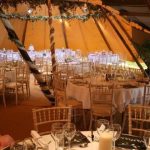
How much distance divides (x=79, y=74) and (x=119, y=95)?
3217 millimetres

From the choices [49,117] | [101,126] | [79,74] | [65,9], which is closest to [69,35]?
[65,9]

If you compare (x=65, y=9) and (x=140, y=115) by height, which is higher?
(x=65, y=9)

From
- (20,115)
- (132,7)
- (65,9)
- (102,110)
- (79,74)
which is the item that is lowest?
(20,115)

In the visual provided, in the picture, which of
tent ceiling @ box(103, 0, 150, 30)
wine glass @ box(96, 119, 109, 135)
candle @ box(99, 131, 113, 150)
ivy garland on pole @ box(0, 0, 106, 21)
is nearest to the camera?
candle @ box(99, 131, 113, 150)

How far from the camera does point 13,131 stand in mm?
5484

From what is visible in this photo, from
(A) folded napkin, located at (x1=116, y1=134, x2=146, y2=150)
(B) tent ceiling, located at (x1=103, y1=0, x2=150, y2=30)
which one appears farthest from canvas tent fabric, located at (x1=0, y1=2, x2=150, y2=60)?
(A) folded napkin, located at (x1=116, y1=134, x2=146, y2=150)

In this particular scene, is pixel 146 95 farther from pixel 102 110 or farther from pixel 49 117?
pixel 49 117

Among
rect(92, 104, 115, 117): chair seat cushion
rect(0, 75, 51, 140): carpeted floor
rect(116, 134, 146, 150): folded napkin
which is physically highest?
rect(116, 134, 146, 150): folded napkin

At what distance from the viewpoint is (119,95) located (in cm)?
537

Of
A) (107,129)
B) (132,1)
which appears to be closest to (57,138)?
(107,129)

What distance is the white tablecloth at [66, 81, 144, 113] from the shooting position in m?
5.38

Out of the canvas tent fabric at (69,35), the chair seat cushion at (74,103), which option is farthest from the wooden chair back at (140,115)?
the canvas tent fabric at (69,35)

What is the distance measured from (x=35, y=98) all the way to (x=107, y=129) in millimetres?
5531

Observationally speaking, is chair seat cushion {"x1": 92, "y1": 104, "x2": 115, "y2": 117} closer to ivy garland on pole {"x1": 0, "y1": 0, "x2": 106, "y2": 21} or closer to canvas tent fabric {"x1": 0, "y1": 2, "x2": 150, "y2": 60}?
ivy garland on pole {"x1": 0, "y1": 0, "x2": 106, "y2": 21}
